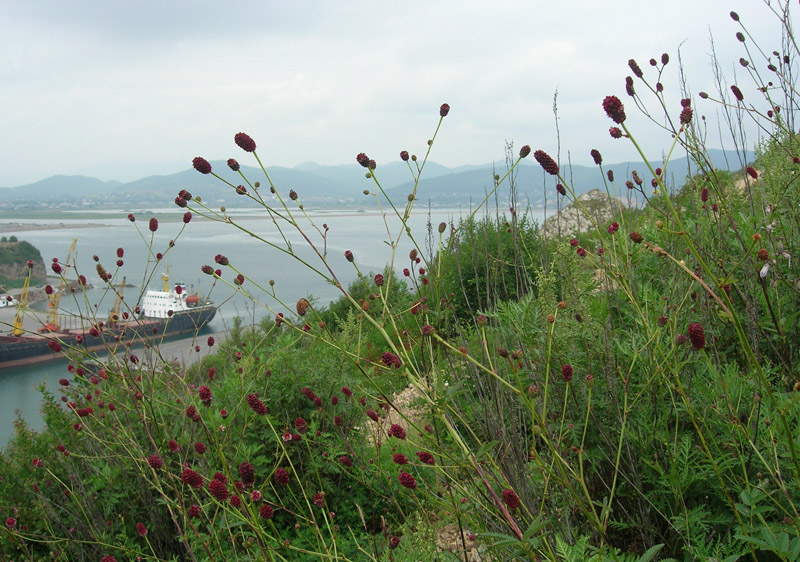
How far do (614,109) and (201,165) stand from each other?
3.69ft

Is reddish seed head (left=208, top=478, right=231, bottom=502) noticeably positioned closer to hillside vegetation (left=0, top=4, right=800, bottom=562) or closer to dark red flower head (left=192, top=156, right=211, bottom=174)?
hillside vegetation (left=0, top=4, right=800, bottom=562)

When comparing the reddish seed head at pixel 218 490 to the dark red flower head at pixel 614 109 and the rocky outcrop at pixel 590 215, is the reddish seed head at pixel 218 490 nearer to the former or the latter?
the rocky outcrop at pixel 590 215

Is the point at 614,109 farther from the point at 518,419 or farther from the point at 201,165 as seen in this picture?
the point at 518,419

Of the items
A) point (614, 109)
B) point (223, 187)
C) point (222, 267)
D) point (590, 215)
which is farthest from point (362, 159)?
point (223, 187)

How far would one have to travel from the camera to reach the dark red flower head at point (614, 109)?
3.52ft

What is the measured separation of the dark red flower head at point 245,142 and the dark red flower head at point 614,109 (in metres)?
0.96

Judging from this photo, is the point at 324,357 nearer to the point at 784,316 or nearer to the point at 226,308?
the point at 784,316

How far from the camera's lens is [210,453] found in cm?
265

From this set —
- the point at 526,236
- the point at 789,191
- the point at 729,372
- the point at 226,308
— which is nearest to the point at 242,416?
the point at 729,372

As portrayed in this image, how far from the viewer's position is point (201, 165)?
5.11 feet

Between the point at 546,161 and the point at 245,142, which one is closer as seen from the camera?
the point at 546,161

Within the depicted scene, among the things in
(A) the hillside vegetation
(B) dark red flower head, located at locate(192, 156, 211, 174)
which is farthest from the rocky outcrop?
(B) dark red flower head, located at locate(192, 156, 211, 174)

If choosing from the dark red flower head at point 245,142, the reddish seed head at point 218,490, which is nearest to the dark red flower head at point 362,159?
the dark red flower head at point 245,142

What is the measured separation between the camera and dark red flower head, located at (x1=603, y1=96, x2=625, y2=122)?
1.07 m
